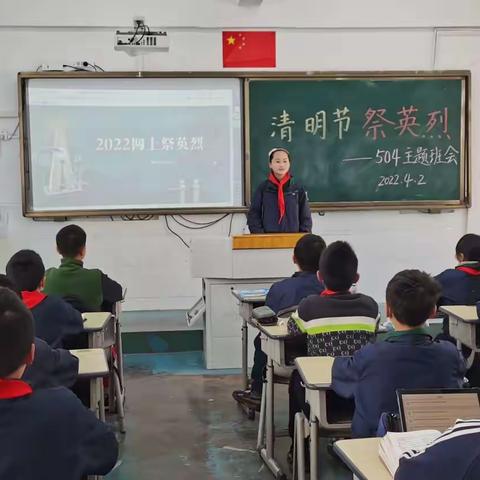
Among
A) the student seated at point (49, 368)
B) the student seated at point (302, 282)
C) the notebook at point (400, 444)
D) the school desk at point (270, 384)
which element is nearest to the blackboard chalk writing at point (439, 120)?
the student seated at point (302, 282)

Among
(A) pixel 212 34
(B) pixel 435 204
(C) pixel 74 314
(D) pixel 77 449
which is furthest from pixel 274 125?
(D) pixel 77 449

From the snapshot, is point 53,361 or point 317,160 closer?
point 53,361

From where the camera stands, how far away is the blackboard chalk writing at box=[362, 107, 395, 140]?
623cm

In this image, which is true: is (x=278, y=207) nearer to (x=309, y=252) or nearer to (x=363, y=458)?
(x=309, y=252)

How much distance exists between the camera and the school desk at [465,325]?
11.6 feet

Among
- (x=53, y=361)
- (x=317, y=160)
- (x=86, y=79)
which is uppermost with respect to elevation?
(x=86, y=79)

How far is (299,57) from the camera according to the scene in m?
6.13

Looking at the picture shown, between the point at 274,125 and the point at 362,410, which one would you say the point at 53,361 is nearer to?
the point at 362,410

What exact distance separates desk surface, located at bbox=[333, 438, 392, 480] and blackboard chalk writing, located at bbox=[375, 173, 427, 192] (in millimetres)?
4695

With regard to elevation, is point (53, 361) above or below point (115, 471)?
above

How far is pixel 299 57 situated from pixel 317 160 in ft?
3.03

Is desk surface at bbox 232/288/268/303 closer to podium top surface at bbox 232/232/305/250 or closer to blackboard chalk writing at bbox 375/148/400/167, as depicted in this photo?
podium top surface at bbox 232/232/305/250

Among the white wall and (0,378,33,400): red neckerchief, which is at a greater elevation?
the white wall

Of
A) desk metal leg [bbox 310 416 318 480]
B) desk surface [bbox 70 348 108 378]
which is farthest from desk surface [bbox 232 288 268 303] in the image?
desk metal leg [bbox 310 416 318 480]
